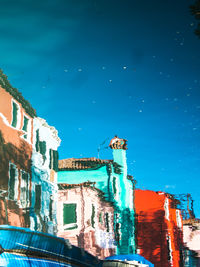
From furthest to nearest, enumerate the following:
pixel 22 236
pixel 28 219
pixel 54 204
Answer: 1. pixel 54 204
2. pixel 28 219
3. pixel 22 236

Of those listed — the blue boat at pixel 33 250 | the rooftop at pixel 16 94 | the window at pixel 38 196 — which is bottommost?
the blue boat at pixel 33 250

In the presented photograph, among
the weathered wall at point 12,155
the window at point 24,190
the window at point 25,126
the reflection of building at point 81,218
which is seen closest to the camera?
the weathered wall at point 12,155

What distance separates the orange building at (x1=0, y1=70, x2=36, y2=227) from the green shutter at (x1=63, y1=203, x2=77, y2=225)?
25.9 ft

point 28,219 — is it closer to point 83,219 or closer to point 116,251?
point 83,219

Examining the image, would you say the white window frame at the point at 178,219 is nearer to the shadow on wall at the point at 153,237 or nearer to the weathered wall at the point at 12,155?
the shadow on wall at the point at 153,237

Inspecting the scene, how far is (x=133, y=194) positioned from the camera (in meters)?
36.1

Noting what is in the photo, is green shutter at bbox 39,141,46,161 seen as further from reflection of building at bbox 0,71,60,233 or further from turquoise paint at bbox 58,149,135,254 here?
turquoise paint at bbox 58,149,135,254

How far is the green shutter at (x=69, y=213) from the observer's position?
26.7 meters

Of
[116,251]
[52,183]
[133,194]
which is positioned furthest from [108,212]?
[52,183]

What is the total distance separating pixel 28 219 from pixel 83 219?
817 centimetres

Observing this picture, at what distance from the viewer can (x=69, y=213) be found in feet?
88.2

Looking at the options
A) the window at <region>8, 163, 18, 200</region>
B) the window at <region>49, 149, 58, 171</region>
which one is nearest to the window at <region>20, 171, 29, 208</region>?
the window at <region>8, 163, 18, 200</region>

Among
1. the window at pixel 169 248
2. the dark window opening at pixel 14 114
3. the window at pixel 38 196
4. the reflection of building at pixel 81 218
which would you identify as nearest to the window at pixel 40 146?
the window at pixel 38 196

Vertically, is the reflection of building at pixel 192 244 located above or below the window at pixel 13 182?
below
